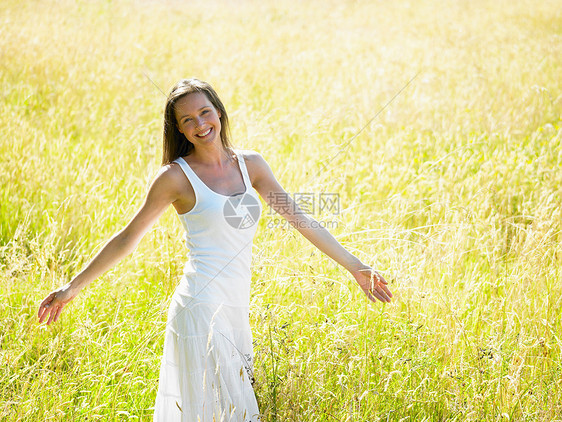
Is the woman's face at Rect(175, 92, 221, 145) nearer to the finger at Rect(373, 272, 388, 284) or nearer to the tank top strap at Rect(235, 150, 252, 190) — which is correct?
the tank top strap at Rect(235, 150, 252, 190)

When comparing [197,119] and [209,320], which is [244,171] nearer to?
[197,119]

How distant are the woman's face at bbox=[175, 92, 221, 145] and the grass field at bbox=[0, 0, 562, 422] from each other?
0.79 m

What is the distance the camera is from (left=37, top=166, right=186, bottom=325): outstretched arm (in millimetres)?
1902

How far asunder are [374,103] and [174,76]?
8.62 feet

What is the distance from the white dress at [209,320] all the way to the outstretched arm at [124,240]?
83 mm

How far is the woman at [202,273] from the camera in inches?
74.5

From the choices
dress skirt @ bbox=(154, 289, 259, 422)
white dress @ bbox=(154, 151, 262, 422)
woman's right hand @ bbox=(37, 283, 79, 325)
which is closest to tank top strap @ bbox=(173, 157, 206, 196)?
white dress @ bbox=(154, 151, 262, 422)

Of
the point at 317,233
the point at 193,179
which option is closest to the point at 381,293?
the point at 317,233

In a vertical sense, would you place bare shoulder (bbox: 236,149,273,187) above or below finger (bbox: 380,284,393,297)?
above

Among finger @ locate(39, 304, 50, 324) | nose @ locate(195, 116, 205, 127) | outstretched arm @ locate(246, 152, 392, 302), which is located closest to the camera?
finger @ locate(39, 304, 50, 324)

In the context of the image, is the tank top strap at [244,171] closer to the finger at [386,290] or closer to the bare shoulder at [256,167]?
the bare shoulder at [256,167]

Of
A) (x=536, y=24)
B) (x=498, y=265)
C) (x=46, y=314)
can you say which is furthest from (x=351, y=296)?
(x=536, y=24)

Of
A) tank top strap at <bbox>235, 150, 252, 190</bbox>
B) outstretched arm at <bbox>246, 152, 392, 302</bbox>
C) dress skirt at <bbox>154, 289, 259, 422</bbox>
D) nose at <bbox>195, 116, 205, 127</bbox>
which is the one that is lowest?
dress skirt at <bbox>154, 289, 259, 422</bbox>

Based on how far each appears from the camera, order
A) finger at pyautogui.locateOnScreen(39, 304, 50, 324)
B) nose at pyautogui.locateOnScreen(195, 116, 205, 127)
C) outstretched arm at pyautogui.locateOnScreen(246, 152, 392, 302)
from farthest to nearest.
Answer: outstretched arm at pyautogui.locateOnScreen(246, 152, 392, 302)
nose at pyautogui.locateOnScreen(195, 116, 205, 127)
finger at pyautogui.locateOnScreen(39, 304, 50, 324)
